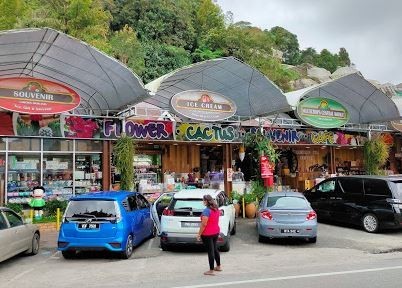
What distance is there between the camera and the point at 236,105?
59.6 ft

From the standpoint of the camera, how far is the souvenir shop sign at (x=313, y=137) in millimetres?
20656

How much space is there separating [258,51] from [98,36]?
18.0 metres

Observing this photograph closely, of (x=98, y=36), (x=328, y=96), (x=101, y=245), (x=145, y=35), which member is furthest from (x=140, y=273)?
(x=145, y=35)

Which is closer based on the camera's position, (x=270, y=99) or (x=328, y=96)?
(x=270, y=99)

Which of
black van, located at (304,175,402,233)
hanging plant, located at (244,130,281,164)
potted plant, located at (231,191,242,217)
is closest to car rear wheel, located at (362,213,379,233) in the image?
black van, located at (304,175,402,233)

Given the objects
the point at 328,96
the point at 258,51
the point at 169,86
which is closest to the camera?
the point at 169,86

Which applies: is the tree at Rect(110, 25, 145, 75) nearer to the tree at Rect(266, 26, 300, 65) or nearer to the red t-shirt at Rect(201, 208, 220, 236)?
the red t-shirt at Rect(201, 208, 220, 236)

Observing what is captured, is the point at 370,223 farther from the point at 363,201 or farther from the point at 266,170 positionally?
the point at 266,170

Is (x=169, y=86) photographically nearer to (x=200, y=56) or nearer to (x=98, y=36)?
(x=98, y=36)

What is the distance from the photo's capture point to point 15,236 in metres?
9.78

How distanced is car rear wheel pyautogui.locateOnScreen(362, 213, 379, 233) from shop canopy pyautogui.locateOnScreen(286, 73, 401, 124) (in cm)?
616

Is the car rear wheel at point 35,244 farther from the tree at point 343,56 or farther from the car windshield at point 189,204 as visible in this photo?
the tree at point 343,56

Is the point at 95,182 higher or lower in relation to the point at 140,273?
higher

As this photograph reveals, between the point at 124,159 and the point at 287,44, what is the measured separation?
70.3m
